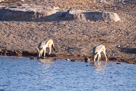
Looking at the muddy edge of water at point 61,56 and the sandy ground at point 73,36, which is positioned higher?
the sandy ground at point 73,36

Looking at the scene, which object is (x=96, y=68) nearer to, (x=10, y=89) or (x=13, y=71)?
(x=13, y=71)

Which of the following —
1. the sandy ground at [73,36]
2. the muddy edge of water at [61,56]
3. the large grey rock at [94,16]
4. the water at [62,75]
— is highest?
the large grey rock at [94,16]

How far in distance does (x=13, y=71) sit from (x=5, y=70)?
0.44 meters

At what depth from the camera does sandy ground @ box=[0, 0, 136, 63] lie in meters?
15.8

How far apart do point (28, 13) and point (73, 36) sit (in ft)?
14.7

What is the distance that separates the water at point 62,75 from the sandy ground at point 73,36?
125cm

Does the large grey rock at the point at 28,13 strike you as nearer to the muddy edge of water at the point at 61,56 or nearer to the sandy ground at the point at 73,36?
the sandy ground at the point at 73,36

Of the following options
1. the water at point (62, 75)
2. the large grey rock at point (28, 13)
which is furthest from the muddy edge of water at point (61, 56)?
the large grey rock at point (28, 13)

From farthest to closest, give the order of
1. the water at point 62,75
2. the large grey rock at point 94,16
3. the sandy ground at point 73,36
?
the large grey rock at point 94,16, the sandy ground at point 73,36, the water at point 62,75

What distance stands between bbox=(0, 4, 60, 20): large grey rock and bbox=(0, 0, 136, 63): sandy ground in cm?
78

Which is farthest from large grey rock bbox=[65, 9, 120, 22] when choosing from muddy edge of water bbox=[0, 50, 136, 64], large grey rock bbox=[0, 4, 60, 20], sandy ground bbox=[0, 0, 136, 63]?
muddy edge of water bbox=[0, 50, 136, 64]

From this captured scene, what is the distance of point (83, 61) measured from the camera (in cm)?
1461

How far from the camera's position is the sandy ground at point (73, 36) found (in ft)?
51.9

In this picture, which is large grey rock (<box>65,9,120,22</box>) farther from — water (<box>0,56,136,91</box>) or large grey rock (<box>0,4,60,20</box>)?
water (<box>0,56,136,91</box>)
